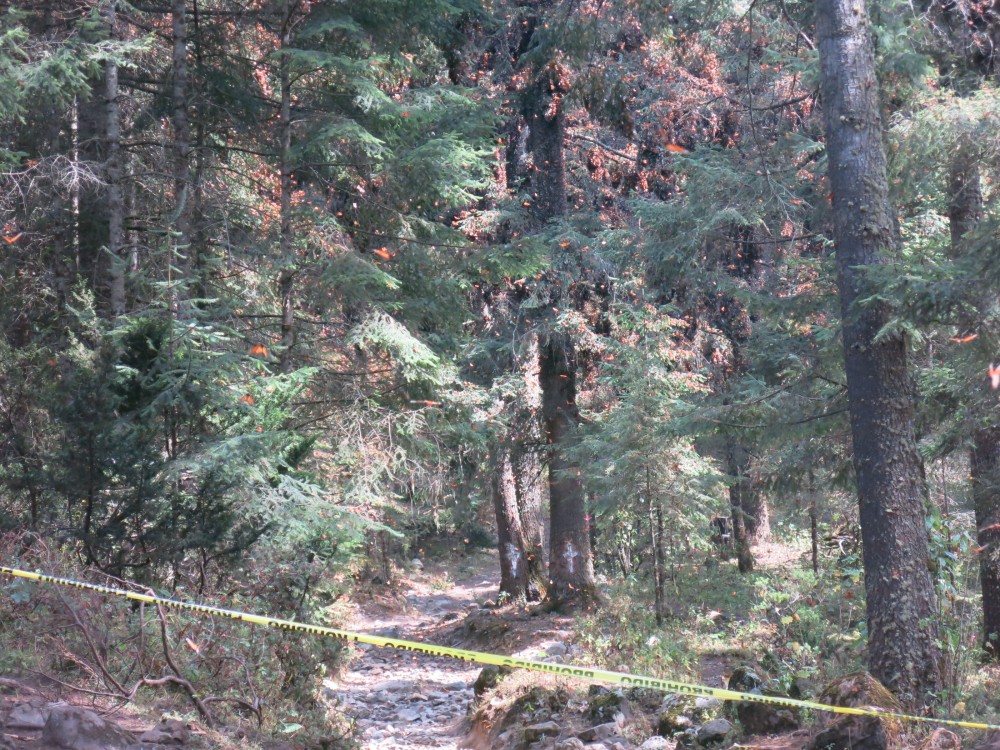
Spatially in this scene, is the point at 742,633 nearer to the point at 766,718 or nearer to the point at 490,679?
the point at 490,679

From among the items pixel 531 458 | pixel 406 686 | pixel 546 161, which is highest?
pixel 546 161

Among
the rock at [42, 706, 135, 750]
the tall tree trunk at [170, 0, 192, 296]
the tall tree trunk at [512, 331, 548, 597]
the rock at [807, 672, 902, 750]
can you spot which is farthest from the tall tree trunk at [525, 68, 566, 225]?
the rock at [42, 706, 135, 750]

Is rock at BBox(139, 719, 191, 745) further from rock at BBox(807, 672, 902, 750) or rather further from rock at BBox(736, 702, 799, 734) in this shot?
rock at BBox(736, 702, 799, 734)

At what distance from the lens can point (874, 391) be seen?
312 inches

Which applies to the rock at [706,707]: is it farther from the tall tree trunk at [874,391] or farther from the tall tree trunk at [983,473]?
the tall tree trunk at [983,473]

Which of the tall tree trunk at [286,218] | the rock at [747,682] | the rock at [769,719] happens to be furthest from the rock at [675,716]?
the tall tree trunk at [286,218]

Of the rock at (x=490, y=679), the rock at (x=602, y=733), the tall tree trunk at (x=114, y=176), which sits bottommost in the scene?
the rock at (x=490, y=679)

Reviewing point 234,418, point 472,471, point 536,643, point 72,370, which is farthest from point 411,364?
point 472,471

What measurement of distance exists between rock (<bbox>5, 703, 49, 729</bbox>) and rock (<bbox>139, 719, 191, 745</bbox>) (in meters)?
0.59

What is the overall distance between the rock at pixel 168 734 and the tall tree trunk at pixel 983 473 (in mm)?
8299

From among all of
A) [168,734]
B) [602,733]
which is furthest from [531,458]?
[168,734]

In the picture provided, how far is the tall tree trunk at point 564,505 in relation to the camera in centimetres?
1576

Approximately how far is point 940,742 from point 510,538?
11780mm

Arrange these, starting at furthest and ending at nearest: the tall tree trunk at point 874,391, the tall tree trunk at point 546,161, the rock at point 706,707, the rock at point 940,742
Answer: the tall tree trunk at point 546,161 < the rock at point 706,707 < the tall tree trunk at point 874,391 < the rock at point 940,742
